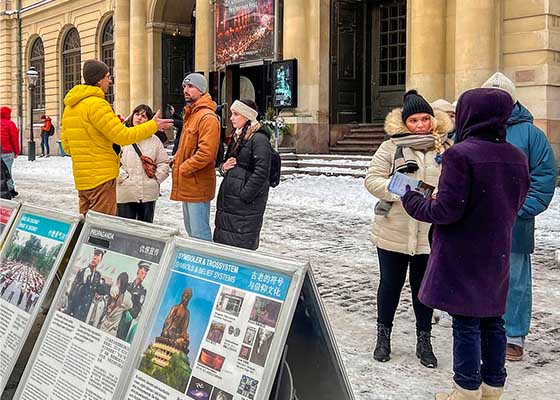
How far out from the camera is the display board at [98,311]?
2.99 m

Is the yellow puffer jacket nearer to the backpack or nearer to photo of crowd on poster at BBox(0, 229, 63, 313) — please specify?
the backpack

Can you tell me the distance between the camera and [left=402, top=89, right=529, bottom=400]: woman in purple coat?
128 inches

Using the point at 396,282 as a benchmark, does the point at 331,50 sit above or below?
above

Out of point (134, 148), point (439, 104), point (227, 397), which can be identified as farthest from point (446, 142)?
point (134, 148)

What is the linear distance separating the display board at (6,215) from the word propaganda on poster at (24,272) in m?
0.12

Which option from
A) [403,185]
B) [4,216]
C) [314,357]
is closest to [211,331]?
[314,357]

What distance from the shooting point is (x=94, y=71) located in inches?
215

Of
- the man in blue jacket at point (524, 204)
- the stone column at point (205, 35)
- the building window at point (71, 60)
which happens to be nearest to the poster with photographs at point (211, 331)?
the man in blue jacket at point (524, 204)

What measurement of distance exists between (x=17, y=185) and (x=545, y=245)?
13836 mm

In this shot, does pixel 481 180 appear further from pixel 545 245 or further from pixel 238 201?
pixel 545 245

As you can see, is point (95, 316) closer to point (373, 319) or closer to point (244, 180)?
point (244, 180)

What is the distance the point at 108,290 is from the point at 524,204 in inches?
106

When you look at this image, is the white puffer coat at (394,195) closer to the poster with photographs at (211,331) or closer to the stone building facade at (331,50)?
the poster with photographs at (211,331)

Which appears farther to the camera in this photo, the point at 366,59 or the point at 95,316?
the point at 366,59
